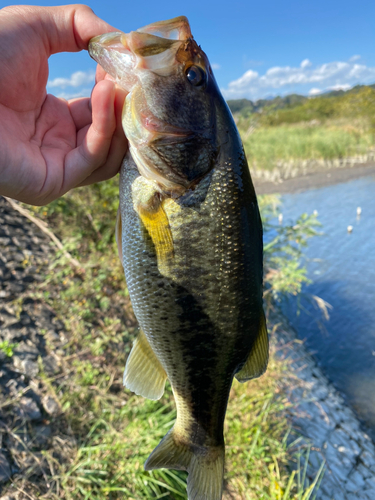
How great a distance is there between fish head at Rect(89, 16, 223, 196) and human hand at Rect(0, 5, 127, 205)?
6.1 inches

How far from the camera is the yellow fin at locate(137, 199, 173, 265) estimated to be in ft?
5.06

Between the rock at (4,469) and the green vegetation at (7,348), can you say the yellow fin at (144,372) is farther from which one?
the green vegetation at (7,348)

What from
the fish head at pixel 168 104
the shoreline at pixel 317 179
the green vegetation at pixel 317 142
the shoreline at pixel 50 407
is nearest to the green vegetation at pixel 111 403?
the shoreline at pixel 50 407

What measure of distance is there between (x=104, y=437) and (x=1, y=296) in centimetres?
232

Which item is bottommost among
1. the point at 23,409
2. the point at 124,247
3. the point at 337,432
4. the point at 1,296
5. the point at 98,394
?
the point at 337,432

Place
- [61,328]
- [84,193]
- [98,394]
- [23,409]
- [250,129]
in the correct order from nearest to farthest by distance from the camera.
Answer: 1. [23,409]
2. [98,394]
3. [61,328]
4. [84,193]
5. [250,129]

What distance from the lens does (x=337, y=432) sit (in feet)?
18.4

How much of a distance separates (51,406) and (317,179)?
2174cm

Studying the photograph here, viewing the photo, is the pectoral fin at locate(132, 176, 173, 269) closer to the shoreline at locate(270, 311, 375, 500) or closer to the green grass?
the shoreline at locate(270, 311, 375, 500)

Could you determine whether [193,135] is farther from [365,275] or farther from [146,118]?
[365,275]

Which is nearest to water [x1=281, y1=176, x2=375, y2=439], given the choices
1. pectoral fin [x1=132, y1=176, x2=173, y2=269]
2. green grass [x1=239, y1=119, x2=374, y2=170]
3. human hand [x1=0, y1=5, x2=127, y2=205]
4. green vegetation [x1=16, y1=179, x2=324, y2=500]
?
green vegetation [x1=16, y1=179, x2=324, y2=500]

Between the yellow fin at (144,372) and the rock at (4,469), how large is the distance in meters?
2.43

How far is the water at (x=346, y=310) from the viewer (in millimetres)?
6785

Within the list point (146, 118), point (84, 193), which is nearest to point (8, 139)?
point (146, 118)
